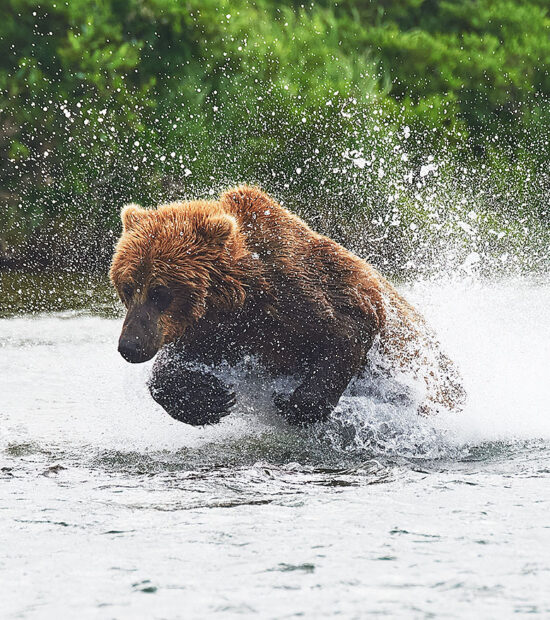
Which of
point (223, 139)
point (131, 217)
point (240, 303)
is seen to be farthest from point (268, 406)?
point (223, 139)

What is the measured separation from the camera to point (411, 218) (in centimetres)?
1228

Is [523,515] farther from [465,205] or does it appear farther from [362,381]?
[465,205]

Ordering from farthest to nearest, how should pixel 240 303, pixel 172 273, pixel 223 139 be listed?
pixel 223 139 → pixel 240 303 → pixel 172 273

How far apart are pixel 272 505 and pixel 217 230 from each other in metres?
1.41

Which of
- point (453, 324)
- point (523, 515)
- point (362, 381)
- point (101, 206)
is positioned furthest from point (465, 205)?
point (523, 515)

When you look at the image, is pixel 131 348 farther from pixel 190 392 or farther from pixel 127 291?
pixel 190 392

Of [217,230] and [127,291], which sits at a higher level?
[217,230]

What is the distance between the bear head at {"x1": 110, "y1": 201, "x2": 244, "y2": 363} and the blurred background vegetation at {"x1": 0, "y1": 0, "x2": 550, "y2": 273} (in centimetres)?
662

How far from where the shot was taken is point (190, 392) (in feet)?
16.2

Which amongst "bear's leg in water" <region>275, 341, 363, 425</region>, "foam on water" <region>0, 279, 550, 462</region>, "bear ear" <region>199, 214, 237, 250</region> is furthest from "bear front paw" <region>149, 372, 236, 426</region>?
"bear ear" <region>199, 214, 237, 250</region>

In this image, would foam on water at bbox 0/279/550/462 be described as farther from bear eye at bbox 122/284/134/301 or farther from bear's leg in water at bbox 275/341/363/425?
bear eye at bbox 122/284/134/301

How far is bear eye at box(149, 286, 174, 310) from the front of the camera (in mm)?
4590

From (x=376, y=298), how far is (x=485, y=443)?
91cm

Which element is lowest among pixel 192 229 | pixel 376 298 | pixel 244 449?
pixel 244 449
